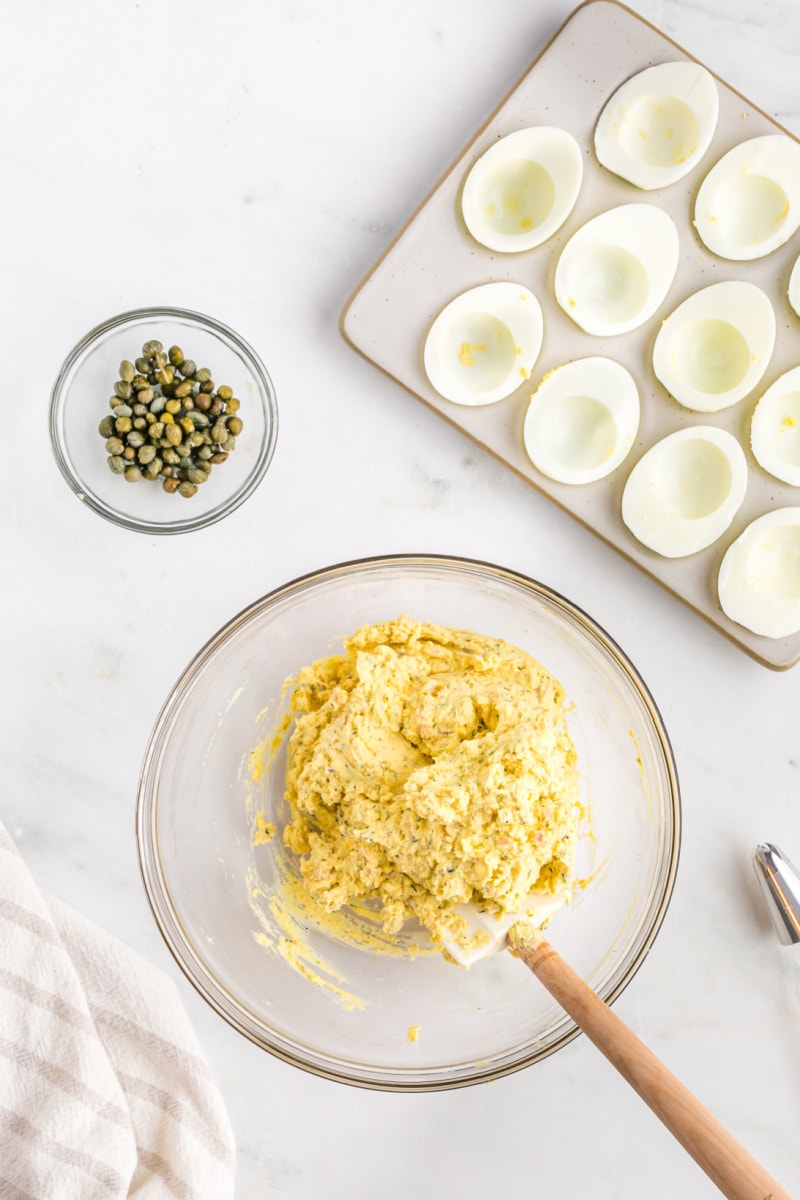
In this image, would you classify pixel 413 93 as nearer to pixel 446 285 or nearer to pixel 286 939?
pixel 446 285

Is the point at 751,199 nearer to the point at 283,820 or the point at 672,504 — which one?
the point at 672,504

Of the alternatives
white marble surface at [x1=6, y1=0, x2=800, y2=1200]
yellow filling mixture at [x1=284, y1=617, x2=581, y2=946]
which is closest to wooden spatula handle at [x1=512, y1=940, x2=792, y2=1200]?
yellow filling mixture at [x1=284, y1=617, x2=581, y2=946]

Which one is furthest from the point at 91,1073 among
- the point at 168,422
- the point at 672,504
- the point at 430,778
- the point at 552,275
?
the point at 552,275

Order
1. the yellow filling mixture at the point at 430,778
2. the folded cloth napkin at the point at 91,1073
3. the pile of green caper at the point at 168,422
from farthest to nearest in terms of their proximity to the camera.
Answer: the pile of green caper at the point at 168,422 → the folded cloth napkin at the point at 91,1073 → the yellow filling mixture at the point at 430,778

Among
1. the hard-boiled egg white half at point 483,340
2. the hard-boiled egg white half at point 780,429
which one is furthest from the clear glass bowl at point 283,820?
the hard-boiled egg white half at point 780,429

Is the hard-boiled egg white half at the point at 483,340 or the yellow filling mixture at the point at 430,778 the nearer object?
the yellow filling mixture at the point at 430,778

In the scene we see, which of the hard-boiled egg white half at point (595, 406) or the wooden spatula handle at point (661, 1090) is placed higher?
the hard-boiled egg white half at point (595, 406)

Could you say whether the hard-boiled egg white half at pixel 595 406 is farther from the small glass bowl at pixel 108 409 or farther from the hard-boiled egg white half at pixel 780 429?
the small glass bowl at pixel 108 409
